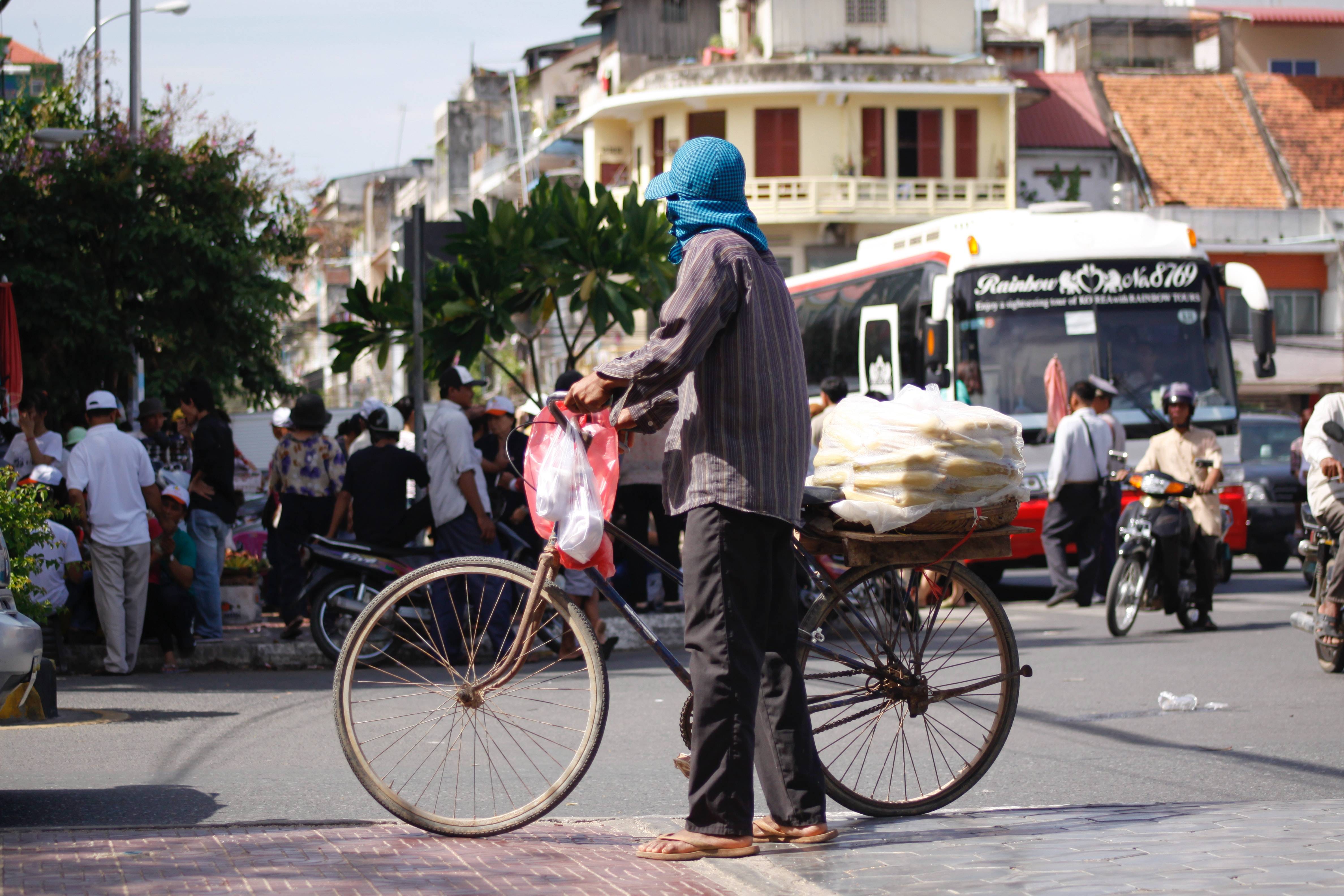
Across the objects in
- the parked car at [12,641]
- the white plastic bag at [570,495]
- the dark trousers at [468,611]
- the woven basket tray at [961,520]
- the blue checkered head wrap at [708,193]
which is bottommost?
the parked car at [12,641]

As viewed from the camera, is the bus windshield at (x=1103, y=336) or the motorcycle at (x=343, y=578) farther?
the bus windshield at (x=1103, y=336)

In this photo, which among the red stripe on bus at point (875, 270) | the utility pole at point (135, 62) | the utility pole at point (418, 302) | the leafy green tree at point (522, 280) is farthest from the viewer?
the utility pole at point (135, 62)

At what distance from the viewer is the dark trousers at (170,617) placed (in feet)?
33.7

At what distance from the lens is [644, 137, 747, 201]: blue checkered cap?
179 inches

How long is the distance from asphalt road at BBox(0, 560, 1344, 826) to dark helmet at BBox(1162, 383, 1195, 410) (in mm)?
2368

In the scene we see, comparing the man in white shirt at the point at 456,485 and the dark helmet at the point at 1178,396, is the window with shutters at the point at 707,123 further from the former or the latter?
the man in white shirt at the point at 456,485

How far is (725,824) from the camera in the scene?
4.42 meters

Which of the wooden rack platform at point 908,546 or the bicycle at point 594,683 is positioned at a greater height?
the wooden rack platform at point 908,546

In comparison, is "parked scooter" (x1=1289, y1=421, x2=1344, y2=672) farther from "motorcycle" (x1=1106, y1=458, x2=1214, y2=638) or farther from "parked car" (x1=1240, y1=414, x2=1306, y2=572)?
"parked car" (x1=1240, y1=414, x2=1306, y2=572)

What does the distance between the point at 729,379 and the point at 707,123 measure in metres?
38.9

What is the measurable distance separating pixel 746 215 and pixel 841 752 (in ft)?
5.63

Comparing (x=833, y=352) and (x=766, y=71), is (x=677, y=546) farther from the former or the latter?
(x=766, y=71)

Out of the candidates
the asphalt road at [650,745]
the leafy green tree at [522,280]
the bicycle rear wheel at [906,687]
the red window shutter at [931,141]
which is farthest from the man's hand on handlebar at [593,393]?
the red window shutter at [931,141]

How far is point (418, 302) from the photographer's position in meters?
11.7
